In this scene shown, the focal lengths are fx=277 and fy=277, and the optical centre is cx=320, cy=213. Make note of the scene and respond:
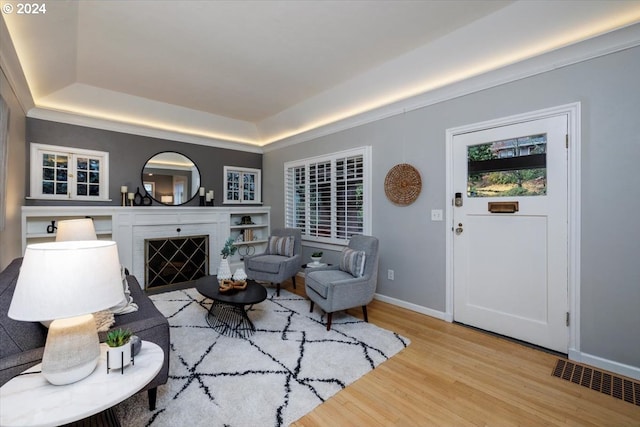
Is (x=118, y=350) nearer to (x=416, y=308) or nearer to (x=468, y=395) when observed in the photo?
(x=468, y=395)

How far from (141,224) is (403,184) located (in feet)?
12.6

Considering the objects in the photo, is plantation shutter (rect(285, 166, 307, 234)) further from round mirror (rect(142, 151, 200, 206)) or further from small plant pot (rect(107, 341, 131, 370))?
small plant pot (rect(107, 341, 131, 370))

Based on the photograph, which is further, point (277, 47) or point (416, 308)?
point (416, 308)

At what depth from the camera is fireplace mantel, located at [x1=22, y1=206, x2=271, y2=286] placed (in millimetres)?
3605

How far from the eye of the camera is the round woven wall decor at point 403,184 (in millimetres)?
3285

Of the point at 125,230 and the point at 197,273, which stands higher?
the point at 125,230

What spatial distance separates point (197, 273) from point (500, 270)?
438cm

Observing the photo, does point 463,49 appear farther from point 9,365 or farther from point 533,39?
point 9,365

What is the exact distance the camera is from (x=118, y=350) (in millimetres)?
1224

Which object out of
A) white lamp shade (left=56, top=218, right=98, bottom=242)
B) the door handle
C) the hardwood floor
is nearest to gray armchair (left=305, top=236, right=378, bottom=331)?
the hardwood floor

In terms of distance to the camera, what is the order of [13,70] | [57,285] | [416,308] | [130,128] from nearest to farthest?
[57,285] → [13,70] → [416,308] → [130,128]

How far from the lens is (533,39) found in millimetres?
2379

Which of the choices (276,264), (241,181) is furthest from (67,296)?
(241,181)

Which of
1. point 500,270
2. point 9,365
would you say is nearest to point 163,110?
point 9,365
